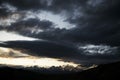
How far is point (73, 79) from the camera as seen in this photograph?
198m

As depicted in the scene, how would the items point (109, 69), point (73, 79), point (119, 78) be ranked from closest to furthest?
point (119, 78), point (109, 69), point (73, 79)

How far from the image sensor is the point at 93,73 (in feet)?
617

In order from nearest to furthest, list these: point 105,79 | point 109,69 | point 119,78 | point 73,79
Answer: point 119,78
point 105,79
point 109,69
point 73,79

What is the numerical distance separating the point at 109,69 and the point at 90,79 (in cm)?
1618

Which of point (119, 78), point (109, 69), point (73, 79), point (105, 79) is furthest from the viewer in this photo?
point (73, 79)

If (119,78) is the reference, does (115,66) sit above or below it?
above

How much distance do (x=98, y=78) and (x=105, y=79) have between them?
7.25 m

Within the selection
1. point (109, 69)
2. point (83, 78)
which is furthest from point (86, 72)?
point (109, 69)

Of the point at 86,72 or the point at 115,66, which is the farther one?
the point at 86,72

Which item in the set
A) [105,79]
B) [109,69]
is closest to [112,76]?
[105,79]

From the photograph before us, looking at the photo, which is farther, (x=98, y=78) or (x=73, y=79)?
(x=73, y=79)

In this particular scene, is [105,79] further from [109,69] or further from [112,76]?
[109,69]

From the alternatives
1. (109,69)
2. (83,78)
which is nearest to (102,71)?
(109,69)

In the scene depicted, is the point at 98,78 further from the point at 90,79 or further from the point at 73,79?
the point at 73,79
